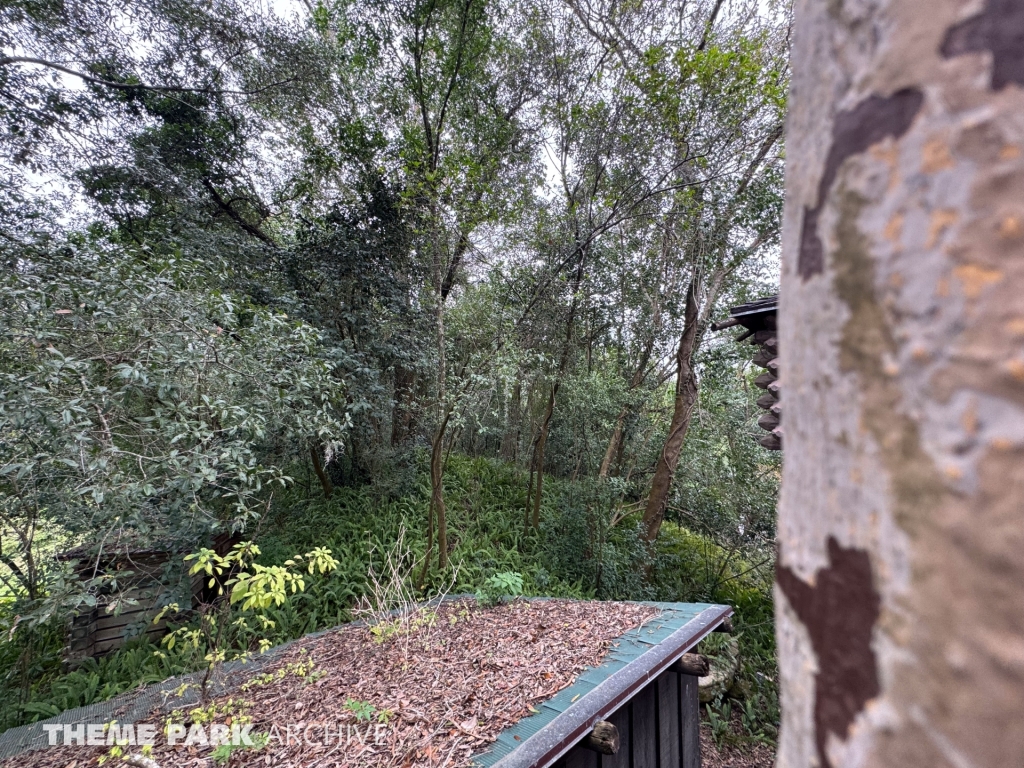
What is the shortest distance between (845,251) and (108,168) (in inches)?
232

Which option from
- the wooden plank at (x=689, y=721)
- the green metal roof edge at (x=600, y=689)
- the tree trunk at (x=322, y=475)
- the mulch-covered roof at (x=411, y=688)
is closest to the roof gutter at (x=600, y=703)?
the green metal roof edge at (x=600, y=689)

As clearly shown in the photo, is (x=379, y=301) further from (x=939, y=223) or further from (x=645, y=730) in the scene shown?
(x=939, y=223)

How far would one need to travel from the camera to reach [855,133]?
0.30 meters

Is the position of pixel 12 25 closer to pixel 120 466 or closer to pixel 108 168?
pixel 108 168

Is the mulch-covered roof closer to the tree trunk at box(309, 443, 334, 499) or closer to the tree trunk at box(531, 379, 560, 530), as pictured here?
the tree trunk at box(531, 379, 560, 530)

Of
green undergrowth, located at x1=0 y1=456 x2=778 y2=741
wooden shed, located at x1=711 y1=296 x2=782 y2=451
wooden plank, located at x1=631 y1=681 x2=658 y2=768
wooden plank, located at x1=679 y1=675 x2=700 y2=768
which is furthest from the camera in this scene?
green undergrowth, located at x1=0 y1=456 x2=778 y2=741

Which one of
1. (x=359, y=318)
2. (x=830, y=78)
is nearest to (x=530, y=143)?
(x=359, y=318)

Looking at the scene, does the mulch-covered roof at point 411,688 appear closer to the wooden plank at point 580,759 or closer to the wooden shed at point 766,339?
the wooden plank at point 580,759

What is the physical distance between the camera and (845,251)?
31 centimetres

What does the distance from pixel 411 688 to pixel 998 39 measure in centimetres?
296

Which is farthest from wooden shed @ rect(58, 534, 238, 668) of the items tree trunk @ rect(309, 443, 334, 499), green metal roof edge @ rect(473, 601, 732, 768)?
green metal roof edge @ rect(473, 601, 732, 768)

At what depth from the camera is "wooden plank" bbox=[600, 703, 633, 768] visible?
2283 mm

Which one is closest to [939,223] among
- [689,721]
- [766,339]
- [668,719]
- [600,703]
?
[766,339]

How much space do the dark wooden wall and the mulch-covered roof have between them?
0.39 metres
